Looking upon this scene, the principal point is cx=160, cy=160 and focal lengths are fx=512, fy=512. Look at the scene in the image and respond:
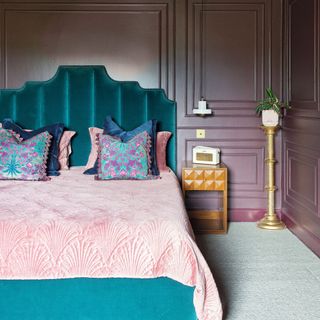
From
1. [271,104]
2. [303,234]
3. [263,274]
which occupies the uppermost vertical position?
[271,104]

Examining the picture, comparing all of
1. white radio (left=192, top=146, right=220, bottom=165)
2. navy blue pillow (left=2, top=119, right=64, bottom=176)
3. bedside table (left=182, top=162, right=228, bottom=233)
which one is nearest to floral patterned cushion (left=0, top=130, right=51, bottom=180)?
navy blue pillow (left=2, top=119, right=64, bottom=176)

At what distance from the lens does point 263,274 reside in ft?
11.4

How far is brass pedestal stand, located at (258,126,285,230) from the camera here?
4777mm

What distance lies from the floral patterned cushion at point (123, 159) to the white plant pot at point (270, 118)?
1.20m

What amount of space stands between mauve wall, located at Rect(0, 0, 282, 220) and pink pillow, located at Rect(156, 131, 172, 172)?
0.23 meters

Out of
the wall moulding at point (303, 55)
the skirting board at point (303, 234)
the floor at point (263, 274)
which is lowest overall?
the floor at point (263, 274)

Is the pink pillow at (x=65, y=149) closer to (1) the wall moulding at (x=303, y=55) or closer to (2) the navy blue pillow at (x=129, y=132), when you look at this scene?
(2) the navy blue pillow at (x=129, y=132)

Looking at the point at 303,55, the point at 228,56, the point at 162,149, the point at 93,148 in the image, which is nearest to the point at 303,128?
the point at 303,55

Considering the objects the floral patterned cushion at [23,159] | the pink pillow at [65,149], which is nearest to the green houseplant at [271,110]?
the pink pillow at [65,149]

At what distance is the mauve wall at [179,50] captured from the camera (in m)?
4.87

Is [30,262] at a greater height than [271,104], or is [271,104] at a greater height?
[271,104]

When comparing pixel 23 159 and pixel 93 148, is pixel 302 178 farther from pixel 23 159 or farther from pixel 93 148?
pixel 23 159

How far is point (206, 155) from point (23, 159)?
5.48ft

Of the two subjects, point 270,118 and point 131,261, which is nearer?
point 131,261
